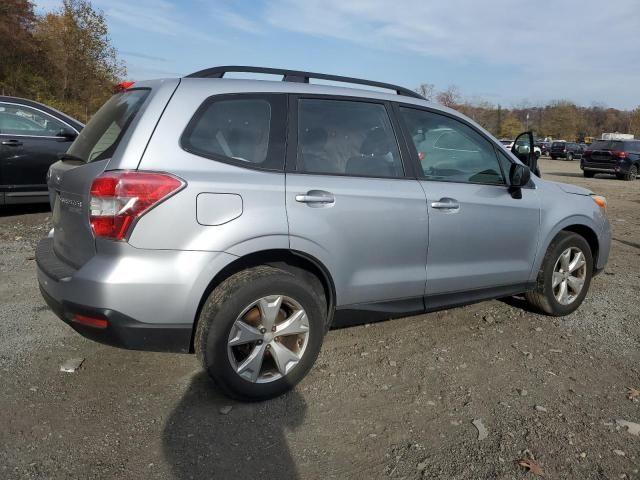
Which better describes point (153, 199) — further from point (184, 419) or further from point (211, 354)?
point (184, 419)

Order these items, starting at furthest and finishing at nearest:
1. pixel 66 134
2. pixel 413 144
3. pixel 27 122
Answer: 1. pixel 66 134
2. pixel 27 122
3. pixel 413 144

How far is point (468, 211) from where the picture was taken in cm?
379

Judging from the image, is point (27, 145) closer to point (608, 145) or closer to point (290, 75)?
point (290, 75)

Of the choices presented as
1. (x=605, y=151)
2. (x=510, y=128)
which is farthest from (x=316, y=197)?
(x=510, y=128)

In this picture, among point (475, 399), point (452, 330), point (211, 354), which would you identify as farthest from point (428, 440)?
point (452, 330)

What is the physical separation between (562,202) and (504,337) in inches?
47.7

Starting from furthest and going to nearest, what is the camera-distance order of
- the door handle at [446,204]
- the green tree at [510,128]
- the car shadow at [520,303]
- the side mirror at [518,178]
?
the green tree at [510,128] → the car shadow at [520,303] → the side mirror at [518,178] → the door handle at [446,204]

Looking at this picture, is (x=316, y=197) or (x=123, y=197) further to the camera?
(x=316, y=197)

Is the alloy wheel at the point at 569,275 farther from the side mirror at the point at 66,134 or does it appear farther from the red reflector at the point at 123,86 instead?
the side mirror at the point at 66,134

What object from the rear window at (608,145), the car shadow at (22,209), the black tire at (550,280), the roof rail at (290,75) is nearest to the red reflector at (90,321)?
the roof rail at (290,75)

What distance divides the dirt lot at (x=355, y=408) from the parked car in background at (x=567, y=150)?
1673 inches

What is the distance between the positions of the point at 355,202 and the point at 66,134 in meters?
5.97

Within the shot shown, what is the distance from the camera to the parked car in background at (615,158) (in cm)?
2120

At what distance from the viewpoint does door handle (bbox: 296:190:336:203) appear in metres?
3.09
